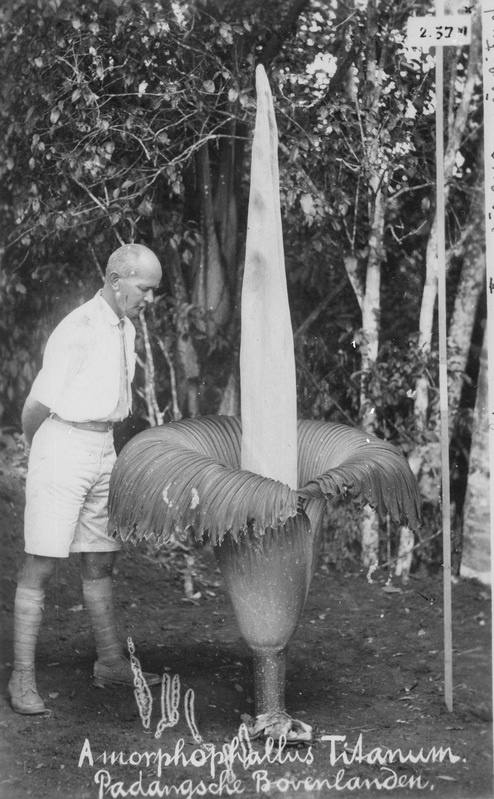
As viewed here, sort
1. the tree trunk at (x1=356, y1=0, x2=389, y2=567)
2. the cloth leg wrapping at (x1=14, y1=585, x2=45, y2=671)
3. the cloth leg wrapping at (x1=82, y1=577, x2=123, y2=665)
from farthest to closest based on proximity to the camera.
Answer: the tree trunk at (x1=356, y1=0, x2=389, y2=567) → the cloth leg wrapping at (x1=82, y1=577, x2=123, y2=665) → the cloth leg wrapping at (x1=14, y1=585, x2=45, y2=671)

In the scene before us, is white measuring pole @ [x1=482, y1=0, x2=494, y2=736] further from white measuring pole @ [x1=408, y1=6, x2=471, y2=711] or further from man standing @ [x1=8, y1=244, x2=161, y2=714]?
man standing @ [x1=8, y1=244, x2=161, y2=714]

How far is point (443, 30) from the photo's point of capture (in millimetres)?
3605

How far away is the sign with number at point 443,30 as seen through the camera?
359cm

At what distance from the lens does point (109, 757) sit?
3334 millimetres

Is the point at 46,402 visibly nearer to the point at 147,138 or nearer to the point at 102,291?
the point at 102,291

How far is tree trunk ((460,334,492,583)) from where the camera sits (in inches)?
154

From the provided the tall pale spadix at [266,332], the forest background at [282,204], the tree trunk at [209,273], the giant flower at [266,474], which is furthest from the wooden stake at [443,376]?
the tree trunk at [209,273]

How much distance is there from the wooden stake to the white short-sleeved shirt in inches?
45.0

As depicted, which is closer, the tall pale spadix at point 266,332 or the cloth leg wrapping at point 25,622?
the tall pale spadix at point 266,332

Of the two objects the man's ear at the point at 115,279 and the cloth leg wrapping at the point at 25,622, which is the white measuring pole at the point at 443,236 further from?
the cloth leg wrapping at the point at 25,622

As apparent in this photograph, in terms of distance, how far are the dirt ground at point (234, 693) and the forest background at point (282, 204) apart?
0.95ft

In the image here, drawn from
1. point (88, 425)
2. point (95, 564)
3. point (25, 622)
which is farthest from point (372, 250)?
point (25, 622)

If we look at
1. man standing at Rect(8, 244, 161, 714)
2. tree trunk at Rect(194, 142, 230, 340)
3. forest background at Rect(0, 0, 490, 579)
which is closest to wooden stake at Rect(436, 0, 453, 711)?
forest background at Rect(0, 0, 490, 579)

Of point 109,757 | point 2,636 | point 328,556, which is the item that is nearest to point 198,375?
point 328,556
